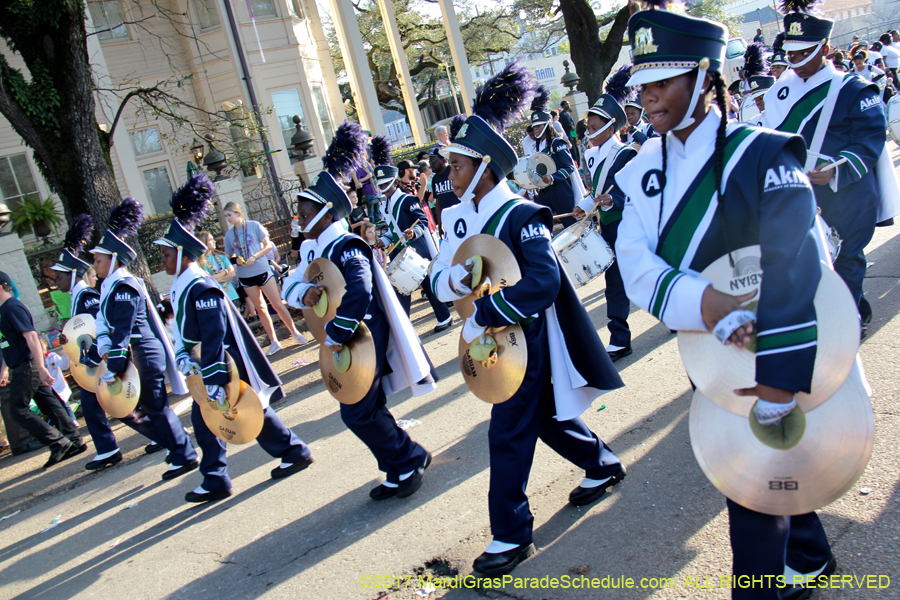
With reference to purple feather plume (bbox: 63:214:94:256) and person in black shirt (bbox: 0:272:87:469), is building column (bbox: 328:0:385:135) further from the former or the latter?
person in black shirt (bbox: 0:272:87:469)

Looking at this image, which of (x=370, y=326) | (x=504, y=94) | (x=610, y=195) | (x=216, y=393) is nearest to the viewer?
(x=504, y=94)

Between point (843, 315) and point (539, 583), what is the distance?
1.88 meters

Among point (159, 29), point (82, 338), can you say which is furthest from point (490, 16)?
point (82, 338)

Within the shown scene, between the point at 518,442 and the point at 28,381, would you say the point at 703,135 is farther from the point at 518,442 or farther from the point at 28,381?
the point at 28,381

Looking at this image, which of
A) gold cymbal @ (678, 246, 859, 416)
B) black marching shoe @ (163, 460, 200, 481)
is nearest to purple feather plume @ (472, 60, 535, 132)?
gold cymbal @ (678, 246, 859, 416)

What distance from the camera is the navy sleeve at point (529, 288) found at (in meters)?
3.16

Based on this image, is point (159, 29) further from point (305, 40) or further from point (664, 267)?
point (664, 267)

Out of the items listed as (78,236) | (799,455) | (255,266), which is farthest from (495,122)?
(255,266)

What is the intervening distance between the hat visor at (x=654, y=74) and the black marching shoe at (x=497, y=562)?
219 cm

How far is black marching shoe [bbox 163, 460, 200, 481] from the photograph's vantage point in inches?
230

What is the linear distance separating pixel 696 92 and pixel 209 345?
378 cm

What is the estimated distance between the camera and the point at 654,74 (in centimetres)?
220

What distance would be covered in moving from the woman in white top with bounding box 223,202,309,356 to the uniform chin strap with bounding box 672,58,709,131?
8.21m

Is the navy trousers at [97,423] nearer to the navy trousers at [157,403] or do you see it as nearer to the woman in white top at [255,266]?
the navy trousers at [157,403]
